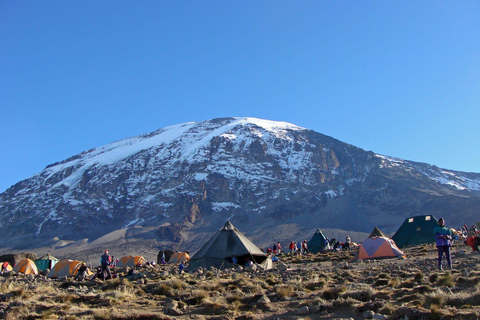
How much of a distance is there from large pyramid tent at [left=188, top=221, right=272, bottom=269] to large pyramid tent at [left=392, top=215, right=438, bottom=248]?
628 inches

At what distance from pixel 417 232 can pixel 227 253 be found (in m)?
18.8

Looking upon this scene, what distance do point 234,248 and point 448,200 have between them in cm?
14520

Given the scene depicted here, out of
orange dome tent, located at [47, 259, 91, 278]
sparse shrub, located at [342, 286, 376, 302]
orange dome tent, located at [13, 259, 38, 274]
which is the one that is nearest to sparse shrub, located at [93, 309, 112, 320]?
sparse shrub, located at [342, 286, 376, 302]

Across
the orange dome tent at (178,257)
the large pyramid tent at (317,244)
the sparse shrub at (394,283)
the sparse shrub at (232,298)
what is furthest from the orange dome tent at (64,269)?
the large pyramid tent at (317,244)

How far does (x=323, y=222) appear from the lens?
148375 mm

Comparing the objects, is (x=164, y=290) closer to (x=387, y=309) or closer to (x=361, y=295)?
(x=361, y=295)

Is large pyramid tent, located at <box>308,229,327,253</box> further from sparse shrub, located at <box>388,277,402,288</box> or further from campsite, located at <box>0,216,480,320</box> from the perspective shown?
sparse shrub, located at <box>388,277,402,288</box>

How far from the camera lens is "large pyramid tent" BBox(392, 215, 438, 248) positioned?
32812 millimetres

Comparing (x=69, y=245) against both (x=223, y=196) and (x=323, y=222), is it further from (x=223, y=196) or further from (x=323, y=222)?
(x=323, y=222)

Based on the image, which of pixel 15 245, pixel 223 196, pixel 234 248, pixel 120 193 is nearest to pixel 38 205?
pixel 120 193

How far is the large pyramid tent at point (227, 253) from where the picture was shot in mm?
21328

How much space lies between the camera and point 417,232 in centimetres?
3353

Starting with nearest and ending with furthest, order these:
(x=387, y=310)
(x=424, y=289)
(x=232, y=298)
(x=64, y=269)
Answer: (x=387, y=310) → (x=424, y=289) → (x=232, y=298) → (x=64, y=269)

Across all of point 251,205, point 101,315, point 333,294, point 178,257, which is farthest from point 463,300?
point 251,205
